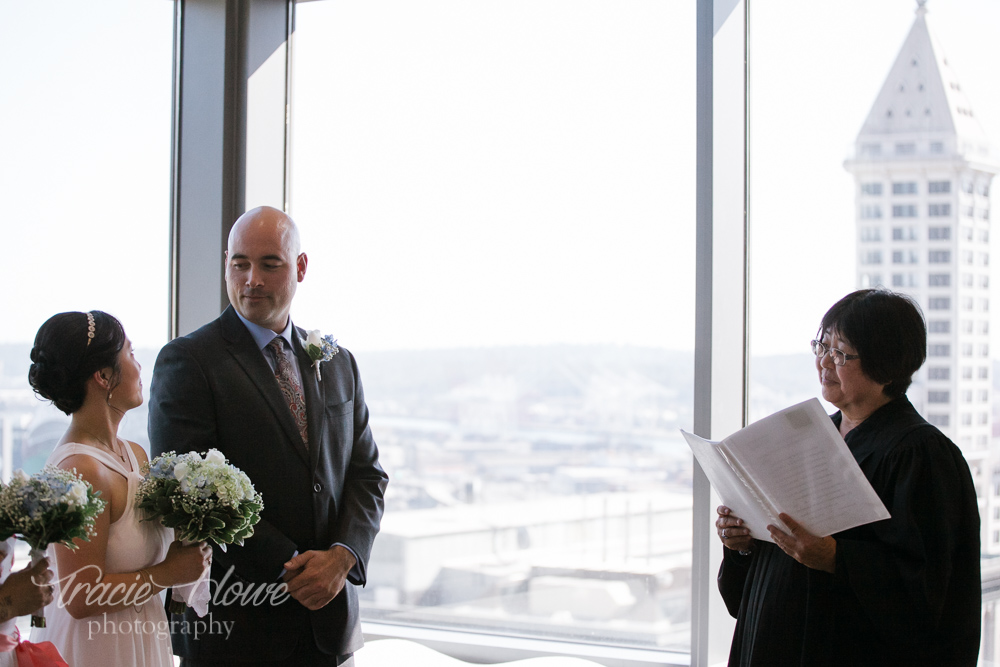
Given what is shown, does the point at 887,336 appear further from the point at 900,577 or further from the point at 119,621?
the point at 119,621

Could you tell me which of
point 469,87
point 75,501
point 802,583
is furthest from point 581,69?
point 75,501

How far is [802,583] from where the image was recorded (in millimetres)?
1984

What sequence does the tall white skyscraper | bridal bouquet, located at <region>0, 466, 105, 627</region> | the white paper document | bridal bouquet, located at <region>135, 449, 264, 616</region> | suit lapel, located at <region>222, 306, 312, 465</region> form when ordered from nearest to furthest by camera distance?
bridal bouquet, located at <region>0, 466, 105, 627</region> → the white paper document → bridal bouquet, located at <region>135, 449, 264, 616</region> → suit lapel, located at <region>222, 306, 312, 465</region> → the tall white skyscraper

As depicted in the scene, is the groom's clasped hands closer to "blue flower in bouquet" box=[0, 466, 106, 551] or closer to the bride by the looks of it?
the bride

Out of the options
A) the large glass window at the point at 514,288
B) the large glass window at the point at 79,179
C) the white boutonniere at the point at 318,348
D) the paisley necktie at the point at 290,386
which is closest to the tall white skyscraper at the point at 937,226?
the large glass window at the point at 514,288

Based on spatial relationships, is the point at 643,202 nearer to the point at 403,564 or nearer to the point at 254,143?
the point at 254,143

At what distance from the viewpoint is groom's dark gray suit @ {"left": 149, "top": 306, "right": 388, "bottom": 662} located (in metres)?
2.22

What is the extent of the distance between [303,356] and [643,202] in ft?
5.12

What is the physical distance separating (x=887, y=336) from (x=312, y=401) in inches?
62.6

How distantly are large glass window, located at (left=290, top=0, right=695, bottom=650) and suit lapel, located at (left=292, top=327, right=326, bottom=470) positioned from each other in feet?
3.65

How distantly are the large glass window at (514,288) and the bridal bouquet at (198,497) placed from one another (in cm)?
166

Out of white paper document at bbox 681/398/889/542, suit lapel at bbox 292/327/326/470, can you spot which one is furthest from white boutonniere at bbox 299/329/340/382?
white paper document at bbox 681/398/889/542

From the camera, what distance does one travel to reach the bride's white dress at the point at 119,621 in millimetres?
1970

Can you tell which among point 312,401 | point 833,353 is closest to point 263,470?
point 312,401
